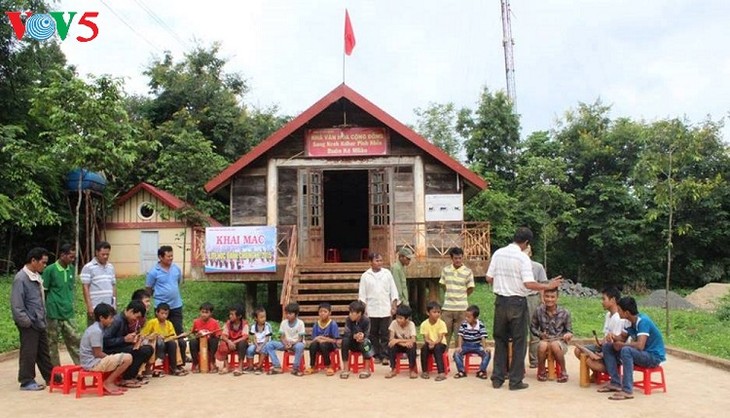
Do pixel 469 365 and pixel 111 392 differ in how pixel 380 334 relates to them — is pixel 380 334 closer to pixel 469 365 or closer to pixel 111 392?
pixel 469 365

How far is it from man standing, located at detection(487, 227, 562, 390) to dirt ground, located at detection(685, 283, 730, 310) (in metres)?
16.1

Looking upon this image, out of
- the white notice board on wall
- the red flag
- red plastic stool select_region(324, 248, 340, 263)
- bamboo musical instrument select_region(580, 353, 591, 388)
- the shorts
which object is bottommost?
A: bamboo musical instrument select_region(580, 353, 591, 388)

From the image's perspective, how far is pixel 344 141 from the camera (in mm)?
13273

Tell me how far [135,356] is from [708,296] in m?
20.5

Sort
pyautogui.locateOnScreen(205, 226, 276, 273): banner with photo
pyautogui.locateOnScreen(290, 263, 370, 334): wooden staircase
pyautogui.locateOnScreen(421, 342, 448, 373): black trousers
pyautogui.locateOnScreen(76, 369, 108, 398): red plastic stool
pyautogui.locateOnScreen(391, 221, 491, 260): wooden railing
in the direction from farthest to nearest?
pyautogui.locateOnScreen(391, 221, 491, 260): wooden railing → pyautogui.locateOnScreen(205, 226, 276, 273): banner with photo → pyautogui.locateOnScreen(290, 263, 370, 334): wooden staircase → pyautogui.locateOnScreen(421, 342, 448, 373): black trousers → pyautogui.locateOnScreen(76, 369, 108, 398): red plastic stool

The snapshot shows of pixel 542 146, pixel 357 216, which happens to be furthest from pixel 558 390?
pixel 542 146

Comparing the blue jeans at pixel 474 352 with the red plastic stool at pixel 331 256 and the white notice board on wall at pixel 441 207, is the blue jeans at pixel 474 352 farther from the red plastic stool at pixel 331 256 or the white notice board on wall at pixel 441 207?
the red plastic stool at pixel 331 256

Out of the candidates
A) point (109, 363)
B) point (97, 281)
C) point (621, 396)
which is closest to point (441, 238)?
point (621, 396)

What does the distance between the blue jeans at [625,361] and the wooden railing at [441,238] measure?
5.73 meters

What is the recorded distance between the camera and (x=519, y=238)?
6457 millimetres

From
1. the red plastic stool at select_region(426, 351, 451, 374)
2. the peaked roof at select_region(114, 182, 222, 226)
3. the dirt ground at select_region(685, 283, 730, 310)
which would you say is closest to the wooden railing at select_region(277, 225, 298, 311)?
the red plastic stool at select_region(426, 351, 451, 374)

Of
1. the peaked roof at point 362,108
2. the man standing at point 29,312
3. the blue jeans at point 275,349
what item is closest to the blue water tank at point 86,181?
the peaked roof at point 362,108

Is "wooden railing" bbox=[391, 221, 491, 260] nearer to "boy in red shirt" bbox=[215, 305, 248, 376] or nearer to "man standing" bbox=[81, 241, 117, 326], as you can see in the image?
"boy in red shirt" bbox=[215, 305, 248, 376]

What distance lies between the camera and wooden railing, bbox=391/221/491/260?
11867mm
